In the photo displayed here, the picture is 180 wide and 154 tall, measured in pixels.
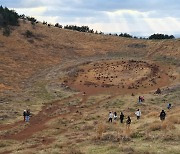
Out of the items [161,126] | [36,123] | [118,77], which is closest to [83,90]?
[118,77]

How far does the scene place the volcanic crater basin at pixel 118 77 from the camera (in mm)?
58625

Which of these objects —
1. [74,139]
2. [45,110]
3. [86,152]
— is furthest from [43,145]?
[45,110]

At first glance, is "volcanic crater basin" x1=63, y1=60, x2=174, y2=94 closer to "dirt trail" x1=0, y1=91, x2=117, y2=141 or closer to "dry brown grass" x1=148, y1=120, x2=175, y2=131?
"dirt trail" x1=0, y1=91, x2=117, y2=141

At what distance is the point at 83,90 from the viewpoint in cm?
5728

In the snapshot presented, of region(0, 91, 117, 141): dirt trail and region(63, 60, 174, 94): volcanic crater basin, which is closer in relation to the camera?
region(0, 91, 117, 141): dirt trail

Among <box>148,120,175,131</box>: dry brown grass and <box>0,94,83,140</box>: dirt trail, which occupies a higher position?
<box>148,120,175,131</box>: dry brown grass

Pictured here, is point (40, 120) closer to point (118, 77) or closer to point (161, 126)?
point (161, 126)

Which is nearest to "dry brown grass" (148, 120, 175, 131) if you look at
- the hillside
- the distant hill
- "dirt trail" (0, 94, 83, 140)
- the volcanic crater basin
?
the hillside

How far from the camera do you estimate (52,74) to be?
65.1 m

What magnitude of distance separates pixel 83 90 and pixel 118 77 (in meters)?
9.37

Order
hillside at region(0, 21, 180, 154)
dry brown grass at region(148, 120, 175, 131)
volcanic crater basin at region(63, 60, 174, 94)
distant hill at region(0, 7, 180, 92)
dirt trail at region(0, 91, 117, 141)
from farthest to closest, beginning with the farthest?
distant hill at region(0, 7, 180, 92), volcanic crater basin at region(63, 60, 174, 94), dirt trail at region(0, 91, 117, 141), dry brown grass at region(148, 120, 175, 131), hillside at region(0, 21, 180, 154)

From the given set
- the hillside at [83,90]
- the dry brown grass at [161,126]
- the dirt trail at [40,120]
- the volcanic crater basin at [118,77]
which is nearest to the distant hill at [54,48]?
the hillside at [83,90]

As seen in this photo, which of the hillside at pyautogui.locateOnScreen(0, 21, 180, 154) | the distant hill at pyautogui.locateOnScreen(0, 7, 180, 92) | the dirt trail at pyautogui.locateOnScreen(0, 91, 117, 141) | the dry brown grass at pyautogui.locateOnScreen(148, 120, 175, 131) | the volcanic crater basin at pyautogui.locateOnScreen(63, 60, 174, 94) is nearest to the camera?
the hillside at pyautogui.locateOnScreen(0, 21, 180, 154)

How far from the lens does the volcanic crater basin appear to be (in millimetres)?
58625
